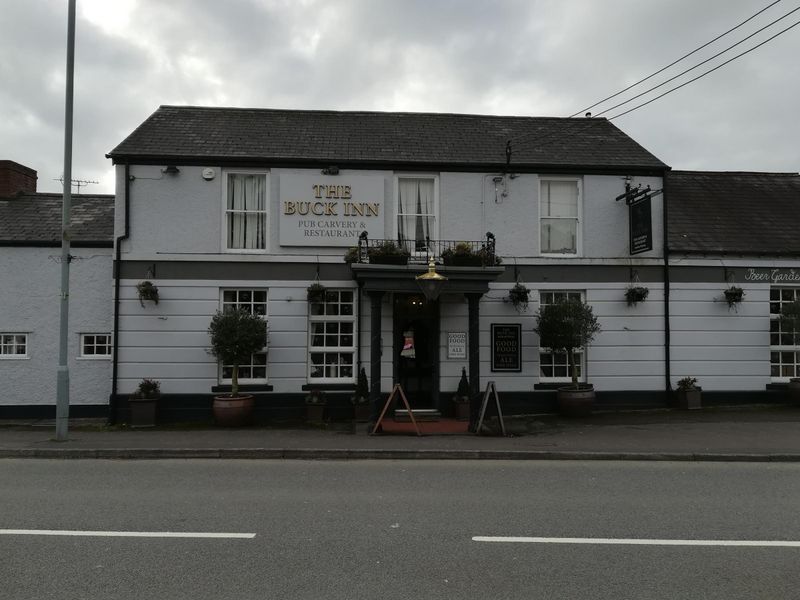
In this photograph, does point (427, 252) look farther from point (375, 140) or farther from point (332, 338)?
point (375, 140)

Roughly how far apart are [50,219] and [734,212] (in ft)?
57.3

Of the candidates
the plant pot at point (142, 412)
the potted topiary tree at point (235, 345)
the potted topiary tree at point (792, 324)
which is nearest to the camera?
the potted topiary tree at point (235, 345)

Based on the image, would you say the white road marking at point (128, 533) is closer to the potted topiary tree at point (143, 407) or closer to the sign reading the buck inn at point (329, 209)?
the potted topiary tree at point (143, 407)

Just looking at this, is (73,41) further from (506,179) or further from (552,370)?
(552,370)

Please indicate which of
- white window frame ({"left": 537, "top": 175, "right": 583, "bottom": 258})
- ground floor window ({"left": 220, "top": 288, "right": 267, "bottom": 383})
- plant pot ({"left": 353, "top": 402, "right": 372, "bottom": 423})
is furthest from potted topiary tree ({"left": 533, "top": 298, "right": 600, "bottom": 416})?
ground floor window ({"left": 220, "top": 288, "right": 267, "bottom": 383})

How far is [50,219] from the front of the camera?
14.5m

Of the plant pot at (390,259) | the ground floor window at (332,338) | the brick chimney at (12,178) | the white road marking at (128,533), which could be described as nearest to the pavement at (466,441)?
the ground floor window at (332,338)

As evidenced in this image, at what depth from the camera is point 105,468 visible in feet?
29.5

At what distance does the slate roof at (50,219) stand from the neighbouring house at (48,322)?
0.13 feet

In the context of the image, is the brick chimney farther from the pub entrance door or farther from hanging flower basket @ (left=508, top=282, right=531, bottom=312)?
hanging flower basket @ (left=508, top=282, right=531, bottom=312)

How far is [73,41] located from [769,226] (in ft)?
53.4

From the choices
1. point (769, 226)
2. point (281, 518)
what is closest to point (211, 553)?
point (281, 518)

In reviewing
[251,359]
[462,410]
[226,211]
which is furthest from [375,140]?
[462,410]

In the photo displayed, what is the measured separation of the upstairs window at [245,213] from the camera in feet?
44.3
